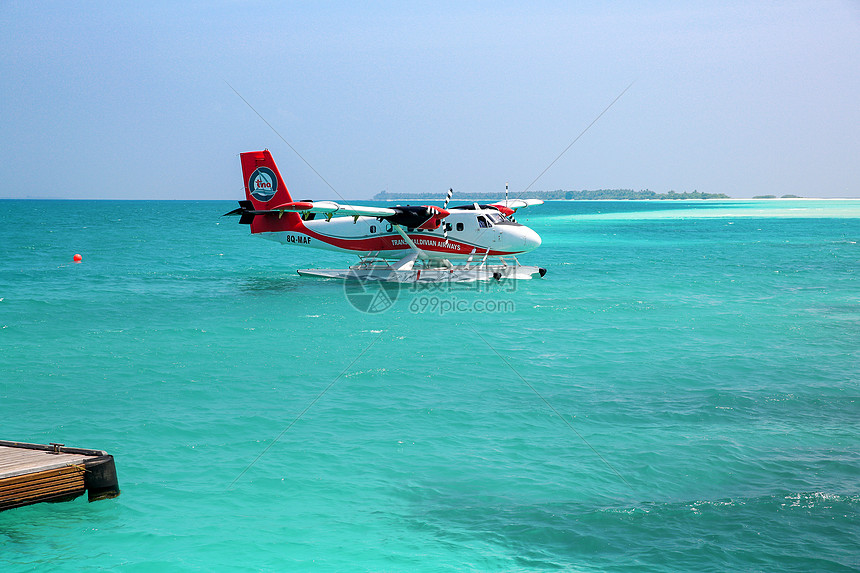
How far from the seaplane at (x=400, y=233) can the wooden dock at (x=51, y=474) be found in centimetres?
1815

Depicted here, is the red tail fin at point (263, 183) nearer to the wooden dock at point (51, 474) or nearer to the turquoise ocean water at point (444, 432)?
the turquoise ocean water at point (444, 432)

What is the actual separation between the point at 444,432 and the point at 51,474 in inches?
233

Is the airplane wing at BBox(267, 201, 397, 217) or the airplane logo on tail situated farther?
the airplane logo on tail

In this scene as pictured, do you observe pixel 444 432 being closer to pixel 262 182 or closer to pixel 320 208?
pixel 320 208

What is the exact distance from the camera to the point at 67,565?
738cm

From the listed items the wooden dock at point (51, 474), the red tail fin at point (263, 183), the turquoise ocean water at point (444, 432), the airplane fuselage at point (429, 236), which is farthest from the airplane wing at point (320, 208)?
the wooden dock at point (51, 474)

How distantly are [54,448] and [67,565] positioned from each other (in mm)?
2099

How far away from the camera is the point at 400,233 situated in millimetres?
28828

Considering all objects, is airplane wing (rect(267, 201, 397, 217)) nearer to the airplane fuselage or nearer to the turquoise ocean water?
the airplane fuselage

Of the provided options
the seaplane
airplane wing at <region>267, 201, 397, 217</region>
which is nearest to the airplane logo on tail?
the seaplane

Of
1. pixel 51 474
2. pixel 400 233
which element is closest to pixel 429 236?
pixel 400 233

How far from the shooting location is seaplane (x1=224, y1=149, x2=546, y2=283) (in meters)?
28.0

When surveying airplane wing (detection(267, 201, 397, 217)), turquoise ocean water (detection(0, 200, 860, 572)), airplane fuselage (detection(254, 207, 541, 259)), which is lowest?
turquoise ocean water (detection(0, 200, 860, 572))

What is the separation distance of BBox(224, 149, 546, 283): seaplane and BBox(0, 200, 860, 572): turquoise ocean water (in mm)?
4888
